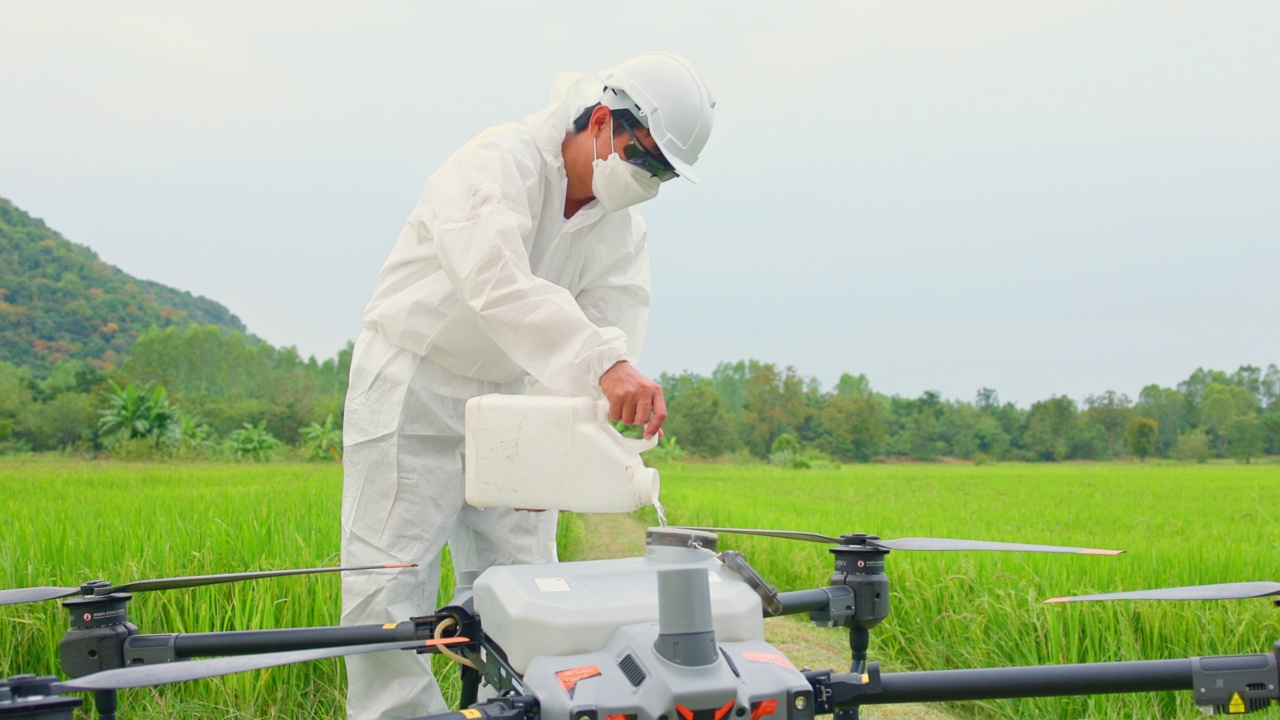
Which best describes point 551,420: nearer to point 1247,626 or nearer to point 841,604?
point 841,604

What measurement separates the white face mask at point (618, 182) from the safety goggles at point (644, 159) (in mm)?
15

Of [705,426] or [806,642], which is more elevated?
[705,426]

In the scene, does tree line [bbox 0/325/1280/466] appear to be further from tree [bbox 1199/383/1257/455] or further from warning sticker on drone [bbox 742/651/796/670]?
warning sticker on drone [bbox 742/651/796/670]

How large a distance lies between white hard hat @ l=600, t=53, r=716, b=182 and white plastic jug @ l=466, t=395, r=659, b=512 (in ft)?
2.71

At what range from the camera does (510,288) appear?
7.16 feet

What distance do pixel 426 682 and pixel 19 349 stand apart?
61.0 m

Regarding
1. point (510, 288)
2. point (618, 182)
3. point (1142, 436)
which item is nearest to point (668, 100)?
point (618, 182)

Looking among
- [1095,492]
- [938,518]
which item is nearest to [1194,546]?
[938,518]

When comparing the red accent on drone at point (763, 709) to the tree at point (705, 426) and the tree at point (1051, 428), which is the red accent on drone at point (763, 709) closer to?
the tree at point (705, 426)

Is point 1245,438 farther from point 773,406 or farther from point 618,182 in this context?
point 618,182

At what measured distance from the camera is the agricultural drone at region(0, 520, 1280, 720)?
4.16 ft

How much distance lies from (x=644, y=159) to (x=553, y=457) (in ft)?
3.10

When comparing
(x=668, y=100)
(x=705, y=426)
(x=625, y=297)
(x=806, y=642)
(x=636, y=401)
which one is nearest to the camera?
(x=636, y=401)

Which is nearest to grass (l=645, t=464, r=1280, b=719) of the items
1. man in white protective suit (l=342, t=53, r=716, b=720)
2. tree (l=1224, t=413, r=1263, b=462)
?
man in white protective suit (l=342, t=53, r=716, b=720)
